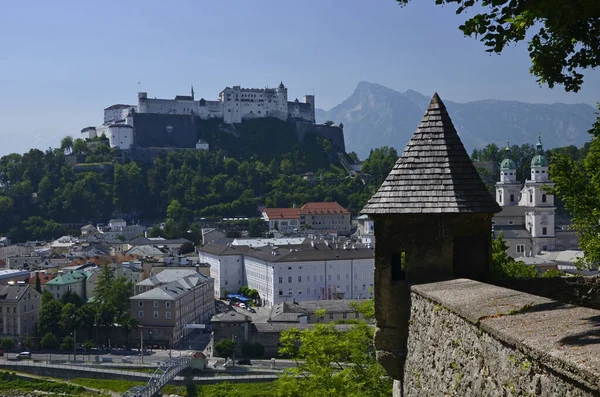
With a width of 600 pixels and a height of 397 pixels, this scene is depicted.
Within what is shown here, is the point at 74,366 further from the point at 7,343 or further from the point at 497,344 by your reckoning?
the point at 497,344

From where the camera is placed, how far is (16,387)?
139 ft

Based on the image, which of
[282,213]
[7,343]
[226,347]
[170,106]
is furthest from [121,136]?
[226,347]

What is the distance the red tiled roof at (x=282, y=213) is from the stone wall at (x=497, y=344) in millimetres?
91454

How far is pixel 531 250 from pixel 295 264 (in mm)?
23725

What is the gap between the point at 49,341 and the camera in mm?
50875

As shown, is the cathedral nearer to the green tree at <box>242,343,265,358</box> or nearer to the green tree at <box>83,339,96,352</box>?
the green tree at <box>242,343,265,358</box>

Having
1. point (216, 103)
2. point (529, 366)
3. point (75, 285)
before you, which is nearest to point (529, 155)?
point (216, 103)

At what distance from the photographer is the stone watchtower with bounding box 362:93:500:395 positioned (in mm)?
7586

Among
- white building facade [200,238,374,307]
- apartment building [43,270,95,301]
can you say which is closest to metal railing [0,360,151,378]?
apartment building [43,270,95,301]

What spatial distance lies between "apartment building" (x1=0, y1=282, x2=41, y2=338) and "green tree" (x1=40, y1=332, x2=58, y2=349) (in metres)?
2.67

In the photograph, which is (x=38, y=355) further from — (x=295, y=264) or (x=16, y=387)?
(x=295, y=264)

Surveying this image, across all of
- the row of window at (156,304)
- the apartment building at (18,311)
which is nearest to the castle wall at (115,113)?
the apartment building at (18,311)

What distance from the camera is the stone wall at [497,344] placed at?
374cm

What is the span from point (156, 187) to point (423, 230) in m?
106
